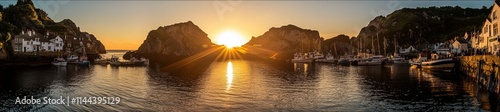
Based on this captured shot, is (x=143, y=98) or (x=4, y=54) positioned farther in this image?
(x=4, y=54)

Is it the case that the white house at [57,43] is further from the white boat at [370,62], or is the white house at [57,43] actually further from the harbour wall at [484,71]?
the harbour wall at [484,71]

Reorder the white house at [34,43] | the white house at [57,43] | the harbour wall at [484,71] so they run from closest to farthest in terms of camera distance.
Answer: the harbour wall at [484,71]
the white house at [34,43]
the white house at [57,43]

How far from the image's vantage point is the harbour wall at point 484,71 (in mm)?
36547

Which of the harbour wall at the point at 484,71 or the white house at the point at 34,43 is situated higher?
the white house at the point at 34,43

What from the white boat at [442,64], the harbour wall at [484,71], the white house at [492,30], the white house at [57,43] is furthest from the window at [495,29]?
the white house at [57,43]

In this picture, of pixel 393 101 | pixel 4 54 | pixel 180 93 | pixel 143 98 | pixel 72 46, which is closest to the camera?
pixel 393 101

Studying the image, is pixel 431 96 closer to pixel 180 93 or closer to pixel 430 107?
pixel 430 107

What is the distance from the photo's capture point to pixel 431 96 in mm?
37125

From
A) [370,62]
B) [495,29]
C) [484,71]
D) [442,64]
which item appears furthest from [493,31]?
[370,62]

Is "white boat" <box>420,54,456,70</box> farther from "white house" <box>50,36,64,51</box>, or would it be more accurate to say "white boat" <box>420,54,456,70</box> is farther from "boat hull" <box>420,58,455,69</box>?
"white house" <box>50,36,64,51</box>

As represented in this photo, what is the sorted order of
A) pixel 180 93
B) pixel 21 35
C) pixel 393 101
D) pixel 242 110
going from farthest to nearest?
pixel 21 35
pixel 180 93
pixel 393 101
pixel 242 110

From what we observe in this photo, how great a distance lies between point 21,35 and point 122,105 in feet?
386

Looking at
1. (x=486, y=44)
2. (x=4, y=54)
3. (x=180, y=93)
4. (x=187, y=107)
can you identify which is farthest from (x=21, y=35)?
(x=486, y=44)

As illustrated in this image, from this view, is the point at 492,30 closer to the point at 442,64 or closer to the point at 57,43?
the point at 442,64
